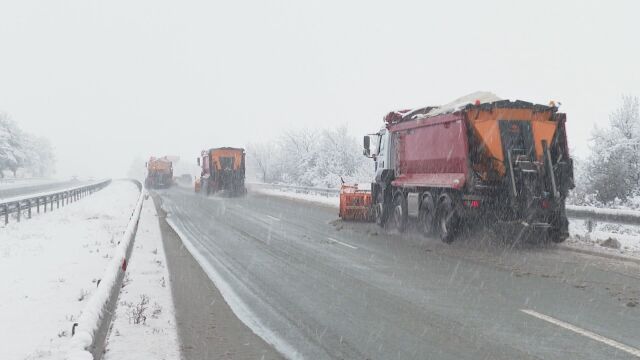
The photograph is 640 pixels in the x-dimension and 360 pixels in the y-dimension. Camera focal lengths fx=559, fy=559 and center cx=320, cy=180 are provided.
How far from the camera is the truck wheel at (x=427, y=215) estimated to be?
1390 centimetres

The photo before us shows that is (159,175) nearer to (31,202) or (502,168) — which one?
(31,202)

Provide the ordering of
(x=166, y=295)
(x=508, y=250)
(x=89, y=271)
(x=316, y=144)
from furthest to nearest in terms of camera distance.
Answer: (x=316, y=144)
(x=508, y=250)
(x=89, y=271)
(x=166, y=295)

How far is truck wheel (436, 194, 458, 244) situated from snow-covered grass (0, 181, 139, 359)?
742 centimetres

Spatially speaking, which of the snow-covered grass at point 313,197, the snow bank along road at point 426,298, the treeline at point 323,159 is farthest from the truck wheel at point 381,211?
the treeline at point 323,159

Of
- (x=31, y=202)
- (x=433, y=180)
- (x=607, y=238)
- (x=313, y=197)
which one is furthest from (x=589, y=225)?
(x=313, y=197)

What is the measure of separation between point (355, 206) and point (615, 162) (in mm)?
13512

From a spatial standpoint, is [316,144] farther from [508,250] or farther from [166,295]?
[166,295]

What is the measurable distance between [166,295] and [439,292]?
3.77 metres

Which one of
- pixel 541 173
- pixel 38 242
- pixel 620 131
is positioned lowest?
pixel 38 242

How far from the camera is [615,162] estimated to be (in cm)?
2520

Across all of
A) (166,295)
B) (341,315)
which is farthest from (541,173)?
(166,295)

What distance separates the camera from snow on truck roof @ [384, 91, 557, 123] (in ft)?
40.6

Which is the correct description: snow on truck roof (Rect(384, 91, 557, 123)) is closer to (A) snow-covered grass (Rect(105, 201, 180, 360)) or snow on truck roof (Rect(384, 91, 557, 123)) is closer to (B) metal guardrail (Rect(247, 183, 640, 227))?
(B) metal guardrail (Rect(247, 183, 640, 227))

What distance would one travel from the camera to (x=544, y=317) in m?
6.32
